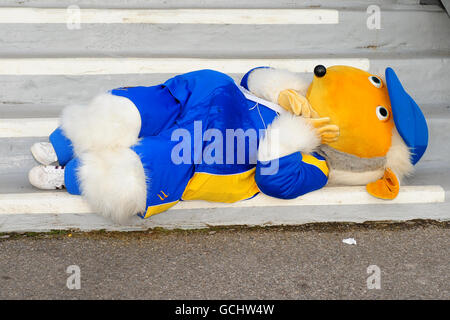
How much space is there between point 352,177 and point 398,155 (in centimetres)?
24

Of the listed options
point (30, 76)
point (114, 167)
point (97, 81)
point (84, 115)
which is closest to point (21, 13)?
point (30, 76)

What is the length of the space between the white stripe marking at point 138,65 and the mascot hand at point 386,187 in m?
0.95

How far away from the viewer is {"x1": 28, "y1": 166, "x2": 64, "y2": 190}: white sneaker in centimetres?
255

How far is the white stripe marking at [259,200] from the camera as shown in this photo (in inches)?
98.3

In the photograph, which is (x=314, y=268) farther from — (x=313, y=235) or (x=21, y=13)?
(x=21, y=13)

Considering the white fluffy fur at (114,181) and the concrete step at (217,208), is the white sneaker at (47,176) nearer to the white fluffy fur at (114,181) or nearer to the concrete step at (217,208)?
the concrete step at (217,208)

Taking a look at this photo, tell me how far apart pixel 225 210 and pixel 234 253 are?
26 cm

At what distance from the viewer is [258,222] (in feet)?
8.63

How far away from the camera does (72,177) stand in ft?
8.00

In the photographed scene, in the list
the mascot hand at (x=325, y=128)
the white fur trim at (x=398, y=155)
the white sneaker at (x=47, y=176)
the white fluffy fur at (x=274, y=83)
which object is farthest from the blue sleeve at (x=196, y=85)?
the white fur trim at (x=398, y=155)

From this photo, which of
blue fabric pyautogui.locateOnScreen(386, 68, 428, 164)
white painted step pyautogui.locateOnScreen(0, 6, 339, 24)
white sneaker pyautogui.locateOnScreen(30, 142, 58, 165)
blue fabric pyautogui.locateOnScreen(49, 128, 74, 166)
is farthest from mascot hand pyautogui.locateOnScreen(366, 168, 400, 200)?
white sneaker pyautogui.locateOnScreen(30, 142, 58, 165)
